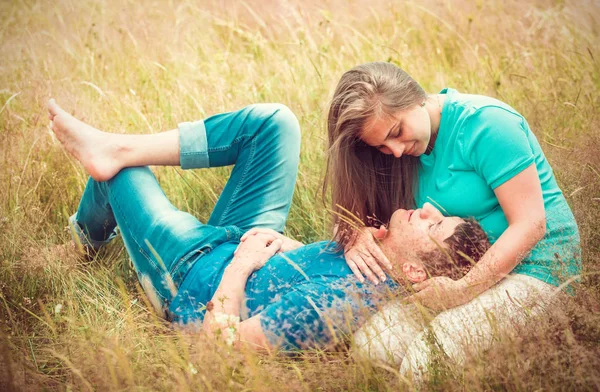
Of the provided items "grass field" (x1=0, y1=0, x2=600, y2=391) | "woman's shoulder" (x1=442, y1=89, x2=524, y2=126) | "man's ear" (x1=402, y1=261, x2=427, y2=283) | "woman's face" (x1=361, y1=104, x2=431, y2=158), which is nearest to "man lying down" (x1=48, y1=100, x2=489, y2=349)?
"man's ear" (x1=402, y1=261, x2=427, y2=283)

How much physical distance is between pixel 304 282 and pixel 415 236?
16.8 inches

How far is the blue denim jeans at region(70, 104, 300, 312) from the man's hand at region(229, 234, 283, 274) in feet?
0.49

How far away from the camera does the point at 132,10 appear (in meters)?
5.00

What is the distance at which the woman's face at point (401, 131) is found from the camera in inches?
88.8

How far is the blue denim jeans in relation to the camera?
8.21 feet

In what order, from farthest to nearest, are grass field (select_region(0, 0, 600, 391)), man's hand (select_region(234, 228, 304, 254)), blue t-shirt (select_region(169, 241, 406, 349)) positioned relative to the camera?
man's hand (select_region(234, 228, 304, 254))
blue t-shirt (select_region(169, 241, 406, 349))
grass field (select_region(0, 0, 600, 391))

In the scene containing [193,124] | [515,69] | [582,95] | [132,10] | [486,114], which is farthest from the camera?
[132,10]

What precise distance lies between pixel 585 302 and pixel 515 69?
2486 millimetres

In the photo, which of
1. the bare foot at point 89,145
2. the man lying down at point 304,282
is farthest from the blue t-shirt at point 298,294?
the bare foot at point 89,145

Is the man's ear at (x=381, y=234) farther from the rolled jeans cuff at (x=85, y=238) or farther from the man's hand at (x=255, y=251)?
the rolled jeans cuff at (x=85, y=238)

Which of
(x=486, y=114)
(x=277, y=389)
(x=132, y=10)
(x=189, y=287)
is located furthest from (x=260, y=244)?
(x=132, y=10)

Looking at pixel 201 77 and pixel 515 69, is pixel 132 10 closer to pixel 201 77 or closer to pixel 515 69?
pixel 201 77

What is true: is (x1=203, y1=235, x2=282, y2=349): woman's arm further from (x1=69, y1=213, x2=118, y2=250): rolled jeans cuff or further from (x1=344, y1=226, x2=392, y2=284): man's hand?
(x1=69, y1=213, x2=118, y2=250): rolled jeans cuff

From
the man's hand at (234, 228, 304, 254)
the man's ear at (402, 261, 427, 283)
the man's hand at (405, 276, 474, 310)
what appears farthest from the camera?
the man's hand at (234, 228, 304, 254)
